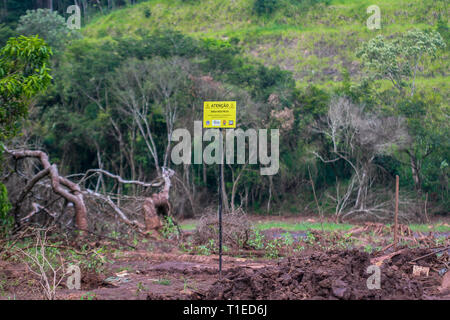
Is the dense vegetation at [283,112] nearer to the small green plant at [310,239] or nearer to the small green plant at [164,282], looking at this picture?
the small green plant at [310,239]

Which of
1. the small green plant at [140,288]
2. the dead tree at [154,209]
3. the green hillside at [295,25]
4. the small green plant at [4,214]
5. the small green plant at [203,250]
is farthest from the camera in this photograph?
Result: the green hillside at [295,25]

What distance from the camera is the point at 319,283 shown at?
6.73m

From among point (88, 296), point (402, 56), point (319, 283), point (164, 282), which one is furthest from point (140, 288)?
point (402, 56)

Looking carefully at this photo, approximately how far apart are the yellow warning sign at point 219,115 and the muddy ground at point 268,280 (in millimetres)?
2510

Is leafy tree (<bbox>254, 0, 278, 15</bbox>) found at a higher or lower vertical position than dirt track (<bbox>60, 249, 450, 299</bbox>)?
higher

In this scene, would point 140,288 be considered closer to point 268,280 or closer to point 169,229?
point 268,280

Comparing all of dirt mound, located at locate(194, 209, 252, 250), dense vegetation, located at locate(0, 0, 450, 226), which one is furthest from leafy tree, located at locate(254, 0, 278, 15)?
dirt mound, located at locate(194, 209, 252, 250)

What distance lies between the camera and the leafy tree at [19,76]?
1052 centimetres

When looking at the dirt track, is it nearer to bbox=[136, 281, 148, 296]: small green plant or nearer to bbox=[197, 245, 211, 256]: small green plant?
bbox=[136, 281, 148, 296]: small green plant

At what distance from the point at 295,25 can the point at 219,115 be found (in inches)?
1188

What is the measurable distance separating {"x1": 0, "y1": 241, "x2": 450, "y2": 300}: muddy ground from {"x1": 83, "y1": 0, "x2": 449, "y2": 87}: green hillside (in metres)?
21.5

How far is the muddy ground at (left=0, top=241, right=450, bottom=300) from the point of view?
21.9 feet

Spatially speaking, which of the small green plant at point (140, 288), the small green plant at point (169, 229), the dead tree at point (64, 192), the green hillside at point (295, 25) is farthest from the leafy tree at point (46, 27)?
the small green plant at point (140, 288)

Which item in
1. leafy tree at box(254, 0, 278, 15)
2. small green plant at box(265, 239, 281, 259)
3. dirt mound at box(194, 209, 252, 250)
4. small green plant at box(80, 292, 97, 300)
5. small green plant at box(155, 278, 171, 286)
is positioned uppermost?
leafy tree at box(254, 0, 278, 15)
